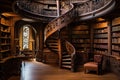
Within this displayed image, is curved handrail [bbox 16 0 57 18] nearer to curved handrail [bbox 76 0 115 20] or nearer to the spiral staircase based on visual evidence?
the spiral staircase

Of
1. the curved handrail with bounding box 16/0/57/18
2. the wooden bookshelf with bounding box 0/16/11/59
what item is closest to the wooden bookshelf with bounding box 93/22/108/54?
the curved handrail with bounding box 16/0/57/18

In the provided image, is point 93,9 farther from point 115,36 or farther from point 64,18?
point 115,36

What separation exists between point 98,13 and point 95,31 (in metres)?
2.27

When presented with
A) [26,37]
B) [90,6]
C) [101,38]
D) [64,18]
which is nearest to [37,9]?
[64,18]

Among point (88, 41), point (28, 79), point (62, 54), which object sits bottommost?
point (28, 79)

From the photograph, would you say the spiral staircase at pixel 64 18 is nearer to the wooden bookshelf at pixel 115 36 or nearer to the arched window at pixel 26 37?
the wooden bookshelf at pixel 115 36

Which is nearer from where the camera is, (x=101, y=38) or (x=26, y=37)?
(x=101, y=38)

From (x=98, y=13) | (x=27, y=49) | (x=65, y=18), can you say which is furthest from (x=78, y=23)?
(x=27, y=49)

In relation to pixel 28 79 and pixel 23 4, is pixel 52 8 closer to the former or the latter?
pixel 23 4

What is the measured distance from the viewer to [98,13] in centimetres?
774

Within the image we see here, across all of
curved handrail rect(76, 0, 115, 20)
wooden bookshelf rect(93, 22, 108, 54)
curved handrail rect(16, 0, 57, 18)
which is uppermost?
curved handrail rect(16, 0, 57, 18)

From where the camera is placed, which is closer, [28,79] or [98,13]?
[28,79]

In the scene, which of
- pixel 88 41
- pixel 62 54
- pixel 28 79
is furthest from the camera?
pixel 88 41

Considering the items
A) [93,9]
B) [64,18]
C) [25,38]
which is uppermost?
[93,9]
